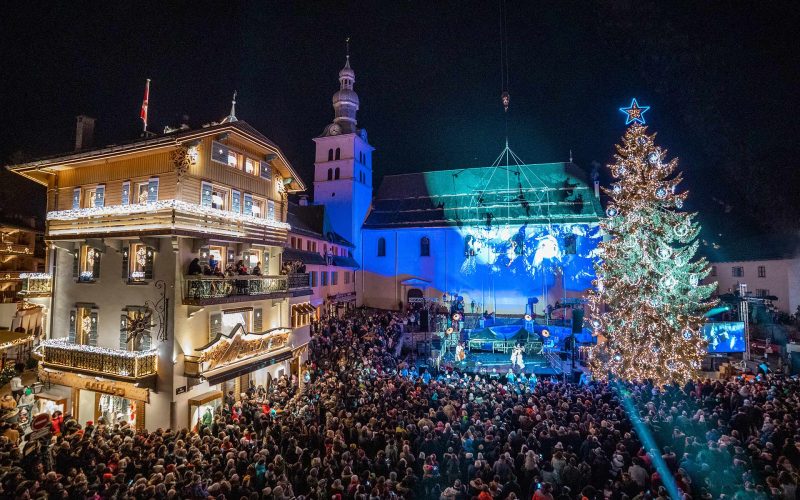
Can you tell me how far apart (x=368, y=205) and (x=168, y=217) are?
33564 millimetres

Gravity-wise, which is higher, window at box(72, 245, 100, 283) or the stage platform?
window at box(72, 245, 100, 283)

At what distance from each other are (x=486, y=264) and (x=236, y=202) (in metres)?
28.7

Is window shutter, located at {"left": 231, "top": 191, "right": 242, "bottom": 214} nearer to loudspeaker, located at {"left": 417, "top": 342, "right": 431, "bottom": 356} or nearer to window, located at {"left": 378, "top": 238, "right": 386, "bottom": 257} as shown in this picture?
loudspeaker, located at {"left": 417, "top": 342, "right": 431, "bottom": 356}

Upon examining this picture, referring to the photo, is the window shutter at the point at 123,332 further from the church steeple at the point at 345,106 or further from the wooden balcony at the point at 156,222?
the church steeple at the point at 345,106

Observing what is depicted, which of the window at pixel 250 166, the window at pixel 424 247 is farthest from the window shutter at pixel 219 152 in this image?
the window at pixel 424 247

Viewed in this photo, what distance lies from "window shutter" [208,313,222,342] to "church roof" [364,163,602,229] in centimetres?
2888

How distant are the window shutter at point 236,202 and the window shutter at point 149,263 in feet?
12.6

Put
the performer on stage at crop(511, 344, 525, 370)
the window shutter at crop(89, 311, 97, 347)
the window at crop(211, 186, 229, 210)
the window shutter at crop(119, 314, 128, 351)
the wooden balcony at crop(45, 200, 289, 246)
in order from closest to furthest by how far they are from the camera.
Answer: the wooden balcony at crop(45, 200, 289, 246) → the window shutter at crop(119, 314, 128, 351) → the window shutter at crop(89, 311, 97, 347) → the window at crop(211, 186, 229, 210) → the performer on stage at crop(511, 344, 525, 370)

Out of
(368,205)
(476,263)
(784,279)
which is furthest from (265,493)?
(784,279)

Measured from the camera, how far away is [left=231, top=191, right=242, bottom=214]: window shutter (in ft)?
59.3

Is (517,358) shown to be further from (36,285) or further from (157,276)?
(36,285)

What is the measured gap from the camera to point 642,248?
16.6 metres

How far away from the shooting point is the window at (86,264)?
17.1 m

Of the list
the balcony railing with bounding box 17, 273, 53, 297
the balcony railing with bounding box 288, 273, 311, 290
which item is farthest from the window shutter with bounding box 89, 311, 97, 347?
the balcony railing with bounding box 288, 273, 311, 290
